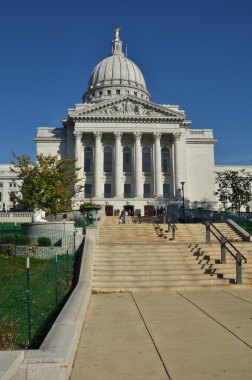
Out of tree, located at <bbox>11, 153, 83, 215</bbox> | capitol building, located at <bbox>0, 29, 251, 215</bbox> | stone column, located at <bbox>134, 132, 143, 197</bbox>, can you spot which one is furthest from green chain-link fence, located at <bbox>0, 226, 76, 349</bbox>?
stone column, located at <bbox>134, 132, 143, 197</bbox>

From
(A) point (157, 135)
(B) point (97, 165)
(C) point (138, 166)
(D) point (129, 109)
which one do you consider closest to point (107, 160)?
(B) point (97, 165)

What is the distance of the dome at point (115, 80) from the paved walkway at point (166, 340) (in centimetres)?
8699

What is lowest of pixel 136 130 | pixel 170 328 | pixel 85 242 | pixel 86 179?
pixel 170 328

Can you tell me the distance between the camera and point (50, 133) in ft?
250

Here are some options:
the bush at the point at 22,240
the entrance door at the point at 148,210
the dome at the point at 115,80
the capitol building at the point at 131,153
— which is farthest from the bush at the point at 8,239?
the dome at the point at 115,80

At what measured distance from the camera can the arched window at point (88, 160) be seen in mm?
71500

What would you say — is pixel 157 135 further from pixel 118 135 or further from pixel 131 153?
pixel 118 135

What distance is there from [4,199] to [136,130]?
63.8 m

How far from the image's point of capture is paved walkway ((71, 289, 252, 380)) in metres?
5.98

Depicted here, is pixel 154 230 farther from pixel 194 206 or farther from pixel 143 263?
pixel 194 206

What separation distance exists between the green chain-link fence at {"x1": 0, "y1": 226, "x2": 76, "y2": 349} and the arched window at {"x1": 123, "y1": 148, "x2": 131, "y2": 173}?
48413 millimetres

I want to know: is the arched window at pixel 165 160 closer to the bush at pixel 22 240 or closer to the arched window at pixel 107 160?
the arched window at pixel 107 160

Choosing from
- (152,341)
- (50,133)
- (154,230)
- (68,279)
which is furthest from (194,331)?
(50,133)

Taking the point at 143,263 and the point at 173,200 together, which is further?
the point at 173,200
